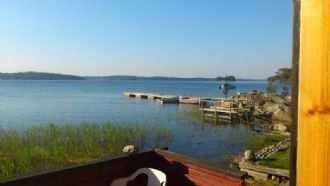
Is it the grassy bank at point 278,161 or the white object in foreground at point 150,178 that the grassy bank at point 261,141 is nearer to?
the grassy bank at point 278,161

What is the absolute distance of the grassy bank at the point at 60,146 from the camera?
50.9ft

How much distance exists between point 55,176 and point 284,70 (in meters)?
45.9

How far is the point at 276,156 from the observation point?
16578mm

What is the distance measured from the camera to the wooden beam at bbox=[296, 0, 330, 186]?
92 cm

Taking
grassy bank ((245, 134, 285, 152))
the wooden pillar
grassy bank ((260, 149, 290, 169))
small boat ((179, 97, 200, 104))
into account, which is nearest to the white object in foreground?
the wooden pillar

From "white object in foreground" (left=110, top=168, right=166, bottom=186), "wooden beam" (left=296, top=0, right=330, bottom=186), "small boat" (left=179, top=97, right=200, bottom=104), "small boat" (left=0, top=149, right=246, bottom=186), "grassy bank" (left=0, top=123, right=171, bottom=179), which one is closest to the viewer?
"wooden beam" (left=296, top=0, right=330, bottom=186)

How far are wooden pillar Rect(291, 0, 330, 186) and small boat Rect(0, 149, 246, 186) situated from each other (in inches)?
174

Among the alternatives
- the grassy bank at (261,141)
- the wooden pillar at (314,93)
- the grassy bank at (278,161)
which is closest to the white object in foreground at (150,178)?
the wooden pillar at (314,93)

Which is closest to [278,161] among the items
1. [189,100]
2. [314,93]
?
[314,93]

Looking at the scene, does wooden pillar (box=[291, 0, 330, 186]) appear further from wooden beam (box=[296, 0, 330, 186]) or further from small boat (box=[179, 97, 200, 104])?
Result: small boat (box=[179, 97, 200, 104])

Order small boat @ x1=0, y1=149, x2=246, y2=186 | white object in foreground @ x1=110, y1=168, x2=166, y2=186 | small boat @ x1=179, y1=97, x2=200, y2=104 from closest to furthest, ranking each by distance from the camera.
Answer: small boat @ x1=0, y1=149, x2=246, y2=186 < white object in foreground @ x1=110, y1=168, x2=166, y2=186 < small boat @ x1=179, y1=97, x2=200, y2=104

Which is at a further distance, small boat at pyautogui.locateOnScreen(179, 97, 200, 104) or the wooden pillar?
small boat at pyautogui.locateOnScreen(179, 97, 200, 104)

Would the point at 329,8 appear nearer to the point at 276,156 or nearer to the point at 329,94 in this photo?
the point at 329,94

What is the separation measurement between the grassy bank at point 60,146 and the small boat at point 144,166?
8.97 meters
